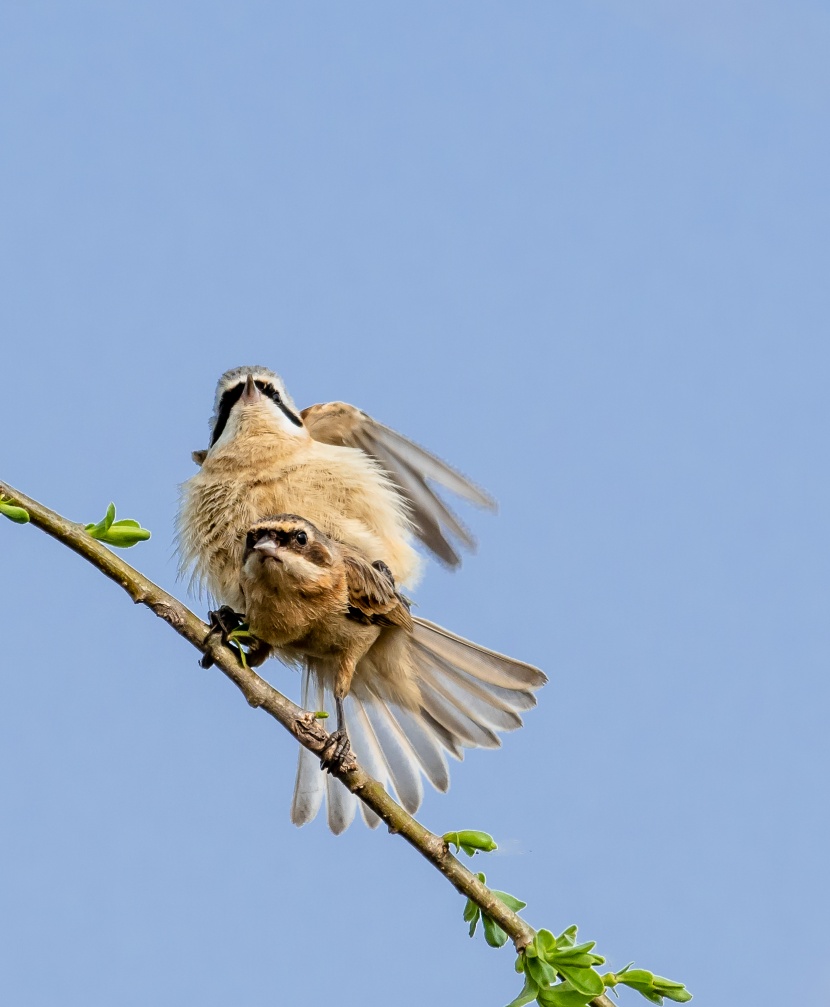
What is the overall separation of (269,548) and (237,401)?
4.64ft

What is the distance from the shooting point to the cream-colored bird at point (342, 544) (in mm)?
5219

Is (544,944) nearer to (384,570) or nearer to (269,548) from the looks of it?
(269,548)

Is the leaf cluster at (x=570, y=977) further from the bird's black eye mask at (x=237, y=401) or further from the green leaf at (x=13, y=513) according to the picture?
the bird's black eye mask at (x=237, y=401)

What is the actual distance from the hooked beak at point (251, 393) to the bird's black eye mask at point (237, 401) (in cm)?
3

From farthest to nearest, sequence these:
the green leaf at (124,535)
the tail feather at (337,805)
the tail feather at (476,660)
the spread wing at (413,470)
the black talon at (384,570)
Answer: the spread wing at (413,470)
the tail feather at (337,805)
the tail feather at (476,660)
the black talon at (384,570)
the green leaf at (124,535)

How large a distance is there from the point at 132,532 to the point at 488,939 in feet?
4.57

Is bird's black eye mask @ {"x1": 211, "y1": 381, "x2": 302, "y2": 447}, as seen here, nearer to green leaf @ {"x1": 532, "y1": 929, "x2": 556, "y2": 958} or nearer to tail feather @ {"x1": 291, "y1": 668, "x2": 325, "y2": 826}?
tail feather @ {"x1": 291, "y1": 668, "x2": 325, "y2": 826}

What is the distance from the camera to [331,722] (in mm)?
5680

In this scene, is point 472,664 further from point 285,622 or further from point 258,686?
point 258,686

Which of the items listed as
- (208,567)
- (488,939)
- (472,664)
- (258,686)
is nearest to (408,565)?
(472,664)

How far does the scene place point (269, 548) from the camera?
4496 mm

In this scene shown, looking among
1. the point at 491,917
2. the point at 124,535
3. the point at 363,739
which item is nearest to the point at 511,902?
the point at 491,917

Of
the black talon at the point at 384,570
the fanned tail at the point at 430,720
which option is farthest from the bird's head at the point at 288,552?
the fanned tail at the point at 430,720

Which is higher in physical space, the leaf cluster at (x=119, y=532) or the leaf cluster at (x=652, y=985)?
the leaf cluster at (x=119, y=532)
